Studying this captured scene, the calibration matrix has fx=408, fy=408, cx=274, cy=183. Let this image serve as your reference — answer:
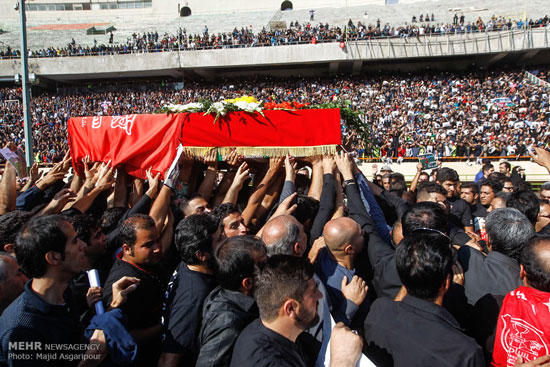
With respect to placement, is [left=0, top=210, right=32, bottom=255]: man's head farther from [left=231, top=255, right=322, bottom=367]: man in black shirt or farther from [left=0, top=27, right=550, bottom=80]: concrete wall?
[left=0, top=27, right=550, bottom=80]: concrete wall

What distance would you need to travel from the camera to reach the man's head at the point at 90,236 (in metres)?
2.99

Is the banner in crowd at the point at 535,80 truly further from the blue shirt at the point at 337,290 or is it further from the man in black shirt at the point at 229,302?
the man in black shirt at the point at 229,302

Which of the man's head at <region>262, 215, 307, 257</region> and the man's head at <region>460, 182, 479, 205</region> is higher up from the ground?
the man's head at <region>262, 215, 307, 257</region>

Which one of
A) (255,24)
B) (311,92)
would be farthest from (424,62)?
(255,24)

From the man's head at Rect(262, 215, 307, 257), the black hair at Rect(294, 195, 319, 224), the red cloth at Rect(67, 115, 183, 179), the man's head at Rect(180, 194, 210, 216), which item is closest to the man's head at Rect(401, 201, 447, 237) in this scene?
the man's head at Rect(262, 215, 307, 257)

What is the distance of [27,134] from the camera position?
994 centimetres

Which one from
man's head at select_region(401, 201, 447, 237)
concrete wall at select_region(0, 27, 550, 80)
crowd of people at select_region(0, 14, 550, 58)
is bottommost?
man's head at select_region(401, 201, 447, 237)

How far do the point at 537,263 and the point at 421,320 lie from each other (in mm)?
721

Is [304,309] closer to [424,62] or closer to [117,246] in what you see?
[117,246]

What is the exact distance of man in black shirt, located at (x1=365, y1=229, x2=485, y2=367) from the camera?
1.74 meters

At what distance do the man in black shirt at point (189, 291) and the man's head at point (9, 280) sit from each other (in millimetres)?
841

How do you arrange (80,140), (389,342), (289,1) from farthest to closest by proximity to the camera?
(289,1), (80,140), (389,342)

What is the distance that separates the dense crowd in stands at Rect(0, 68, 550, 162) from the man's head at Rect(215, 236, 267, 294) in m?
12.5

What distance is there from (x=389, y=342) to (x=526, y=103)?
81.7ft
